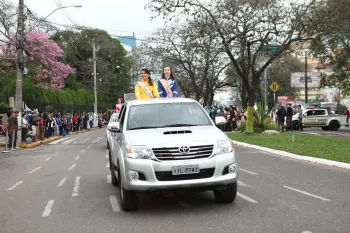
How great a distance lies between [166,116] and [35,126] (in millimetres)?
19720

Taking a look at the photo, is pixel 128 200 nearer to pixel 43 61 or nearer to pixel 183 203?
pixel 183 203

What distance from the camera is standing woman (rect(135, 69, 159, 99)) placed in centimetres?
987

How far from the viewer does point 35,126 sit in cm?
2652

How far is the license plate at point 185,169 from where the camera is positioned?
6.90 metres

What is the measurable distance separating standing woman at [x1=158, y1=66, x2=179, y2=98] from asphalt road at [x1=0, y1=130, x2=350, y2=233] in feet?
7.45

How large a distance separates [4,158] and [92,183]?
9.04 metres

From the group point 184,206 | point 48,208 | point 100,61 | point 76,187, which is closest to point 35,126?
point 76,187

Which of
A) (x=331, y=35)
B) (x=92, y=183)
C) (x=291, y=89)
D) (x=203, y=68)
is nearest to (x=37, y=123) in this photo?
(x=92, y=183)

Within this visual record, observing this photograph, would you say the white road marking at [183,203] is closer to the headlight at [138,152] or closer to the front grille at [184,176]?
the front grille at [184,176]

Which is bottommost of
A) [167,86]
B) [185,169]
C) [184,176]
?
[184,176]

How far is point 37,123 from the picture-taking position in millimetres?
26875

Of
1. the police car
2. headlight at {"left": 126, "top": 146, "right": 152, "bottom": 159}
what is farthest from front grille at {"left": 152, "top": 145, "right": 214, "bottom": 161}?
the police car

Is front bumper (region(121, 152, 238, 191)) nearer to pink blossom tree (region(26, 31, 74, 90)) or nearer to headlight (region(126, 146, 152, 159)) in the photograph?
headlight (region(126, 146, 152, 159))

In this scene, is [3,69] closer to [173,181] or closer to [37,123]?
[37,123]
